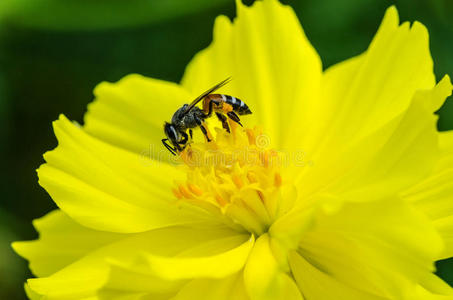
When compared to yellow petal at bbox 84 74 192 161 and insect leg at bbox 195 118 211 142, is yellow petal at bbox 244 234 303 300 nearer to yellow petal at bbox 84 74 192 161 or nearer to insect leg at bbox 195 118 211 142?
insect leg at bbox 195 118 211 142

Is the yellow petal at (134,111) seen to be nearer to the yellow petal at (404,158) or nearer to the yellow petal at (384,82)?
the yellow petal at (384,82)

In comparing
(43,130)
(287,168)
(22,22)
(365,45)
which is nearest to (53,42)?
(22,22)

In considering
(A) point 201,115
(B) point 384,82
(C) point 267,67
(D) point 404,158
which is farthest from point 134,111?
(D) point 404,158

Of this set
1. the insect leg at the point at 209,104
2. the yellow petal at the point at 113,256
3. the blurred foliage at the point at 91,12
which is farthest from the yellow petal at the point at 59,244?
the blurred foliage at the point at 91,12

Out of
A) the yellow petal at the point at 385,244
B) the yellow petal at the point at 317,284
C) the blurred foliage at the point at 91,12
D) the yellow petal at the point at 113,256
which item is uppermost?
the blurred foliage at the point at 91,12

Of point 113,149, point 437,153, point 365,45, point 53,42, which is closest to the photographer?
point 437,153

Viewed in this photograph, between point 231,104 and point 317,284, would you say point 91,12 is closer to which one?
point 231,104

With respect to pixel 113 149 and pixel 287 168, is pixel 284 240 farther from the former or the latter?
pixel 113 149
